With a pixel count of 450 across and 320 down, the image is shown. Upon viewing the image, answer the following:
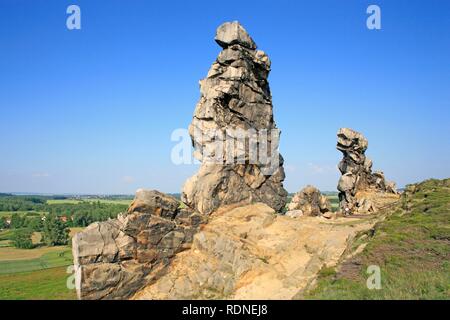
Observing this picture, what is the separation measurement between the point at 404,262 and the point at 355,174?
4443cm

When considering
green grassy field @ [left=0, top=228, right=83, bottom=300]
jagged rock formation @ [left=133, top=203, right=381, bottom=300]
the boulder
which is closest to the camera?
jagged rock formation @ [left=133, top=203, right=381, bottom=300]

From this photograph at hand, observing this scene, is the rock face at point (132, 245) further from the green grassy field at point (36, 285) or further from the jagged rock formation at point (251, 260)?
the green grassy field at point (36, 285)

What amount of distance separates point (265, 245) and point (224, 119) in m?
15.5

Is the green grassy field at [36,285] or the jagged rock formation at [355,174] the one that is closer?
the green grassy field at [36,285]

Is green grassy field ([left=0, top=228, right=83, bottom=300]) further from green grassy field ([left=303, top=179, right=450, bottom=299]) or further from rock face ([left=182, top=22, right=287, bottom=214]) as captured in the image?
green grassy field ([left=303, top=179, right=450, bottom=299])

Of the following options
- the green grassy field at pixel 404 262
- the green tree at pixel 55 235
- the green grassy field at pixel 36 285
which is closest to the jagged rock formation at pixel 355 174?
the green grassy field at pixel 404 262

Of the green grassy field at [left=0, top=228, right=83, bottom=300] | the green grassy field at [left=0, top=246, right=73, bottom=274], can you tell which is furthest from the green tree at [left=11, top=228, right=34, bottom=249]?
the green grassy field at [left=0, top=246, right=73, bottom=274]

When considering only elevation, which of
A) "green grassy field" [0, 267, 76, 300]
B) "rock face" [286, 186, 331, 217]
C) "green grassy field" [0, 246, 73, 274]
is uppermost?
"rock face" [286, 186, 331, 217]

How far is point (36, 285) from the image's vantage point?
2753 inches

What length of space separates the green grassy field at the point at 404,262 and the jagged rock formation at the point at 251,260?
9.12 feet

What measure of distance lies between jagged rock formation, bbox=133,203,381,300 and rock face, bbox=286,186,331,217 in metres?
13.4

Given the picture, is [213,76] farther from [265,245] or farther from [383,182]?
[383,182]

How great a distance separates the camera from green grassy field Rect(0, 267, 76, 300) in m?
59.0

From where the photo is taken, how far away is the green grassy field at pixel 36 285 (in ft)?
194
